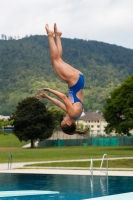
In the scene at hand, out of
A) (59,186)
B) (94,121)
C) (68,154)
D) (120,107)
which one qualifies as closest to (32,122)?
(120,107)

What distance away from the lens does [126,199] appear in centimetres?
1399

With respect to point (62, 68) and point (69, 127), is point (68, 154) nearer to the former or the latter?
point (69, 127)

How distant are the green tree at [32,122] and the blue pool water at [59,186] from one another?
40225 mm

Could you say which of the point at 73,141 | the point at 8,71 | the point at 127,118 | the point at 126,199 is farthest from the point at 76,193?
the point at 8,71

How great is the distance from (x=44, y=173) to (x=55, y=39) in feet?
60.0

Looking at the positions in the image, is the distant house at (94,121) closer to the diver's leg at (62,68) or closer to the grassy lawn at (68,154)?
the grassy lawn at (68,154)

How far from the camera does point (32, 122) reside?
6844 cm

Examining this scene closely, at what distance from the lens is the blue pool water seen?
18794 mm

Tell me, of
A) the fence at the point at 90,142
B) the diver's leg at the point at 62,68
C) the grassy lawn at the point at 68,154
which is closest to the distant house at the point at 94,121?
the fence at the point at 90,142

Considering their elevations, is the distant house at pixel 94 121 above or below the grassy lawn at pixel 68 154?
above

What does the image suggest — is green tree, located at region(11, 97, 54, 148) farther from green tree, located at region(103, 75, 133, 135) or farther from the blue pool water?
the blue pool water

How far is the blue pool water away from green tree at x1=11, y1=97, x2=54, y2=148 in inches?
1584

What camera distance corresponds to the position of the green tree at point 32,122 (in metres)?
67.6

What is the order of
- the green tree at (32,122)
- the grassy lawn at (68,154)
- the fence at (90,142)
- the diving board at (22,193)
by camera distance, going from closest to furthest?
the diving board at (22,193) → the grassy lawn at (68,154) → the green tree at (32,122) → the fence at (90,142)
